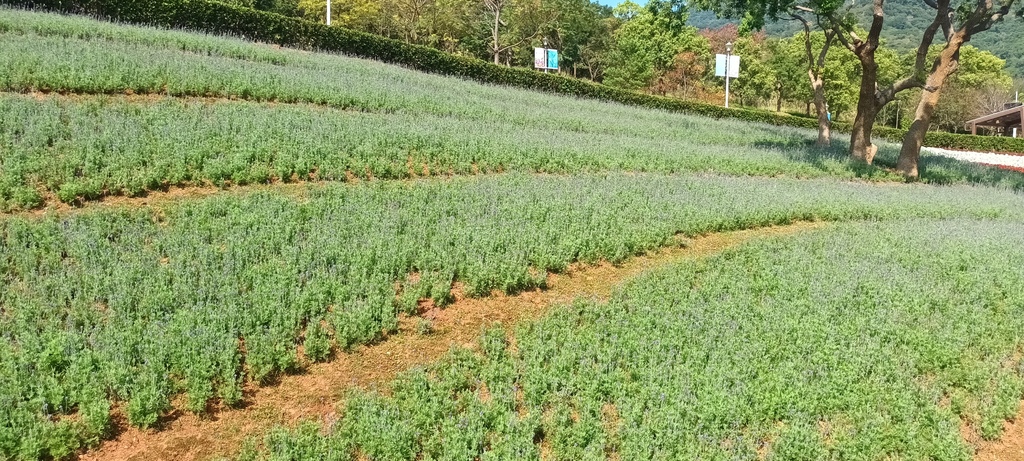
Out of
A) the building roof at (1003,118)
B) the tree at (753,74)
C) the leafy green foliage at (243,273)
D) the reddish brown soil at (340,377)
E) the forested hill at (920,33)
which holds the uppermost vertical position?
the forested hill at (920,33)

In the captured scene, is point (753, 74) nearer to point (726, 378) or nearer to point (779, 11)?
point (779, 11)

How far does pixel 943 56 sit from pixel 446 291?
16577 mm

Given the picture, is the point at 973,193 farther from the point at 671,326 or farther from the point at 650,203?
the point at 671,326

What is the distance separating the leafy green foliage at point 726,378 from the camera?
4.95 metres

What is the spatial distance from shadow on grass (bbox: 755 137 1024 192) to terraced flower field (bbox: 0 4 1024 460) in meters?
3.90

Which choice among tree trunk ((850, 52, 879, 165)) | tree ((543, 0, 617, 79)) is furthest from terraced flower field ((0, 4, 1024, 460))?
tree ((543, 0, 617, 79))

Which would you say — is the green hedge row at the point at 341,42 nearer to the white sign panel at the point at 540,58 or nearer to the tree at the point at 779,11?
the white sign panel at the point at 540,58

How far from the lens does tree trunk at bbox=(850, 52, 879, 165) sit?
18.0 meters

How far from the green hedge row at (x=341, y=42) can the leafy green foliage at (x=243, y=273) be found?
16420 mm

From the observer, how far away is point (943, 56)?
55.8 ft

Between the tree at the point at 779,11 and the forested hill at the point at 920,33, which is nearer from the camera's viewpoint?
the tree at the point at 779,11

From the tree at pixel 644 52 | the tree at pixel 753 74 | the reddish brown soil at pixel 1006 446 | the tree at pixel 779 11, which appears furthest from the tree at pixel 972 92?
the reddish brown soil at pixel 1006 446

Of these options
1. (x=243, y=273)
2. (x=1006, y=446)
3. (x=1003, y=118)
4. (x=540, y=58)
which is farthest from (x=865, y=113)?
(x=1003, y=118)

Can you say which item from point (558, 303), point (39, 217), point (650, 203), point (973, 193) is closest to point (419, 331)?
point (558, 303)
